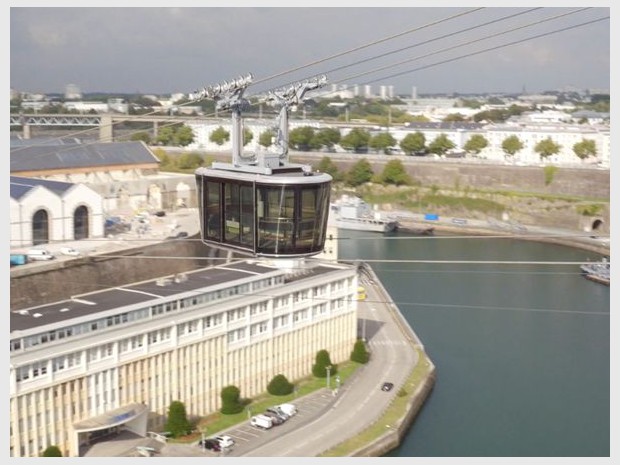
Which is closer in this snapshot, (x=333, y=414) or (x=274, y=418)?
(x=274, y=418)

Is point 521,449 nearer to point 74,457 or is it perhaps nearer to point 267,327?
point 267,327

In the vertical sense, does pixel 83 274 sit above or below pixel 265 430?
above

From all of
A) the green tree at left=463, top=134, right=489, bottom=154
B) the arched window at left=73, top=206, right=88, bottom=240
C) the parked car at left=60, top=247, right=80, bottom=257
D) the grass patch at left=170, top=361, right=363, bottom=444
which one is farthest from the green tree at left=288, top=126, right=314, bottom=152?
the grass patch at left=170, top=361, right=363, bottom=444

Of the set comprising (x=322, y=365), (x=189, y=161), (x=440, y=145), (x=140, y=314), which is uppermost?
(x=440, y=145)

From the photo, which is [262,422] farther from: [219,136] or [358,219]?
[219,136]

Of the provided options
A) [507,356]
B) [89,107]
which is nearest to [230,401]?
[507,356]

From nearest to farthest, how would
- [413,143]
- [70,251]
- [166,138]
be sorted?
[70,251] < [413,143] < [166,138]

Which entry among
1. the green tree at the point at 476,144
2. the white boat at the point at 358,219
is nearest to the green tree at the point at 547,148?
the green tree at the point at 476,144

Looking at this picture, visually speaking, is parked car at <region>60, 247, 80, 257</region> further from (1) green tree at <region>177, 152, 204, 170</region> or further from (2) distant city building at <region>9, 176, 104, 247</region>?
(1) green tree at <region>177, 152, 204, 170</region>
